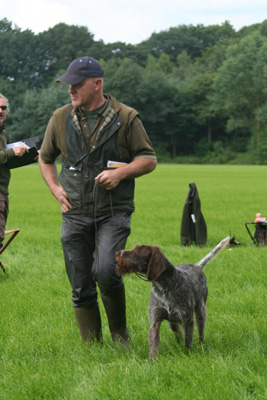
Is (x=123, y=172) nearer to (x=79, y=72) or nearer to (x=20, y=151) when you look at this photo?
(x=79, y=72)

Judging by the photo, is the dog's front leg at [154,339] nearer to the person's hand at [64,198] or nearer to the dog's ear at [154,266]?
the dog's ear at [154,266]

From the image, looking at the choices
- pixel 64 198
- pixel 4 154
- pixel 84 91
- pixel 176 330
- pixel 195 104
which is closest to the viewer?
pixel 84 91

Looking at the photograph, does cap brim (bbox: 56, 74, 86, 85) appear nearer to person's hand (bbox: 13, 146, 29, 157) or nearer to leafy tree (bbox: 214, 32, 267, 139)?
person's hand (bbox: 13, 146, 29, 157)

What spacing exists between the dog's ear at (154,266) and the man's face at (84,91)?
4.85 ft

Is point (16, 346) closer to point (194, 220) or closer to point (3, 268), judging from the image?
point (3, 268)

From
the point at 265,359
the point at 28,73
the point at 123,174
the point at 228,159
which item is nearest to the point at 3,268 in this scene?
the point at 123,174

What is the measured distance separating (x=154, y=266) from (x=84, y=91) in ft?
5.46

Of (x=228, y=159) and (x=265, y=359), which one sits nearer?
(x=265, y=359)

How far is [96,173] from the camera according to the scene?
529 cm

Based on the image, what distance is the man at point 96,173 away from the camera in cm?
523

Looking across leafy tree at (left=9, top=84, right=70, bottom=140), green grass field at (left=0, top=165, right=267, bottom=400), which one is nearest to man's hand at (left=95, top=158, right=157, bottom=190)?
green grass field at (left=0, top=165, right=267, bottom=400)

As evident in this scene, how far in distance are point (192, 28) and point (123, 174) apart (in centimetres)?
16787

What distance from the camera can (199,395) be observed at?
163 inches

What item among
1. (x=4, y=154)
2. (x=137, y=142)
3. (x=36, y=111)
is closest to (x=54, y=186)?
(x=137, y=142)
